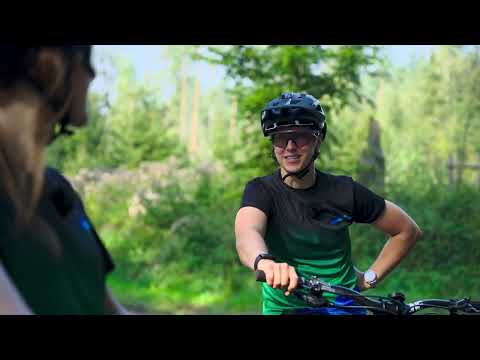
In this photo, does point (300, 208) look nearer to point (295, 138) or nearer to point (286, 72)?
point (295, 138)

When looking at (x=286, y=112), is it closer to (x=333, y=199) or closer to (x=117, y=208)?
(x=333, y=199)

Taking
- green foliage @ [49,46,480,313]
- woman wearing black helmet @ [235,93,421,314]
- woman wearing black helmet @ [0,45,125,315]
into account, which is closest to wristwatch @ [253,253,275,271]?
woman wearing black helmet @ [235,93,421,314]

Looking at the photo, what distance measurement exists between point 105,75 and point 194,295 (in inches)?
134

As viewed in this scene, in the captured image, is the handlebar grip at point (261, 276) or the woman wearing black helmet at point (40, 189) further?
the handlebar grip at point (261, 276)

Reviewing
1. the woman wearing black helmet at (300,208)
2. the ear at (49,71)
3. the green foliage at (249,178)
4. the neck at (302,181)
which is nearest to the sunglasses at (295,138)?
the woman wearing black helmet at (300,208)

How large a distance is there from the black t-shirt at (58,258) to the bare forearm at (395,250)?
6.37 feet

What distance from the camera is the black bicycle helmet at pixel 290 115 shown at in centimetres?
327

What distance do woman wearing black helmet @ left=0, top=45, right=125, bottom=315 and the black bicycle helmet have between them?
60.1 inches

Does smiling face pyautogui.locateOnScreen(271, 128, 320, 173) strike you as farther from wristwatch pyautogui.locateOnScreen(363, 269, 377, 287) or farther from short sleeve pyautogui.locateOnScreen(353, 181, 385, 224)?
wristwatch pyautogui.locateOnScreen(363, 269, 377, 287)

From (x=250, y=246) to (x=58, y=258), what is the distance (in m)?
1.27

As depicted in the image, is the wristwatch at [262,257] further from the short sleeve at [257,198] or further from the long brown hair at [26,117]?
the long brown hair at [26,117]
